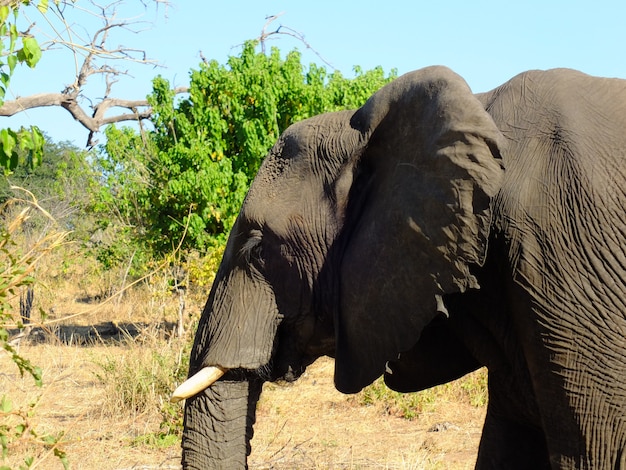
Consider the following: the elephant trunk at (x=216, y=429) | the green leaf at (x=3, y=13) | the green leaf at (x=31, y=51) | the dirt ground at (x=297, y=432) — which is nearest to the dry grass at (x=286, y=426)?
the dirt ground at (x=297, y=432)

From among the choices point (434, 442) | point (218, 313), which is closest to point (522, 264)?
point (218, 313)

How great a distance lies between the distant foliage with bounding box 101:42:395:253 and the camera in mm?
10898

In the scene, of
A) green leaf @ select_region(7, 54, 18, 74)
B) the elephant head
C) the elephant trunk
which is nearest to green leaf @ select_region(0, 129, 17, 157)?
green leaf @ select_region(7, 54, 18, 74)

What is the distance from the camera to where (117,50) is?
3.66 meters

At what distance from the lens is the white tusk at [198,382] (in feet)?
10.6

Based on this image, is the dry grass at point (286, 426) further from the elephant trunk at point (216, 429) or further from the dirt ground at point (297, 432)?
the elephant trunk at point (216, 429)

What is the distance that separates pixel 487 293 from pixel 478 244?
34 cm

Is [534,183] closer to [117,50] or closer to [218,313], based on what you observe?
[218,313]

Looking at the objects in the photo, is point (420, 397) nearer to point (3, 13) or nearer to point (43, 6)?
point (43, 6)

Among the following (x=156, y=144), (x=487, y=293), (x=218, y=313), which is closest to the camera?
(x=487, y=293)

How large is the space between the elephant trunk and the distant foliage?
7474mm

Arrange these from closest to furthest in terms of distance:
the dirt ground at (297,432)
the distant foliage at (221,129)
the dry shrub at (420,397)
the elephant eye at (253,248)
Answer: the elephant eye at (253,248)
the dirt ground at (297,432)
the dry shrub at (420,397)
the distant foliage at (221,129)

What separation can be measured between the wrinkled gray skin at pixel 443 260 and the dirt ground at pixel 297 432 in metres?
2.10

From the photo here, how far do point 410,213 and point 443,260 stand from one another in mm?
204
